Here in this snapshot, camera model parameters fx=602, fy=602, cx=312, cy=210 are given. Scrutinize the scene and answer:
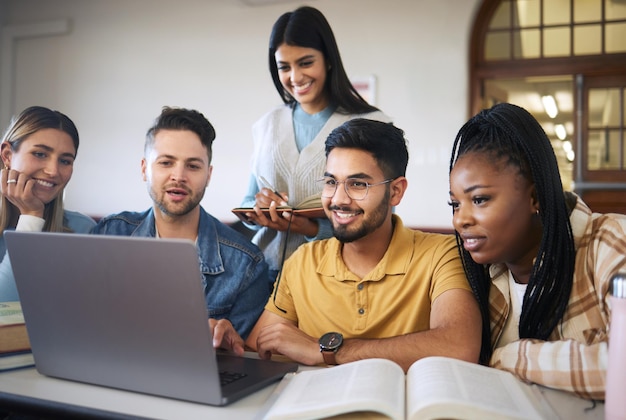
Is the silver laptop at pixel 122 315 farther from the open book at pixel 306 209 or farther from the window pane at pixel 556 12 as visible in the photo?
the window pane at pixel 556 12

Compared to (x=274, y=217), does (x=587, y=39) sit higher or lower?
higher

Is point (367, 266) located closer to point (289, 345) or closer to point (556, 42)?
point (289, 345)

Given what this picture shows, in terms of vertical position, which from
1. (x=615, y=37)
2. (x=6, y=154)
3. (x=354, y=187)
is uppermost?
(x=615, y=37)

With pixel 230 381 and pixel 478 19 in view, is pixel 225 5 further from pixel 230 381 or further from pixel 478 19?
pixel 230 381

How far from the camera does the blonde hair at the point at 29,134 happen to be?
3.99 feet

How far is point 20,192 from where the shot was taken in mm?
1207

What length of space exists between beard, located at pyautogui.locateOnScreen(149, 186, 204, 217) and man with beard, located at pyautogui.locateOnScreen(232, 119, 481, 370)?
25 centimetres

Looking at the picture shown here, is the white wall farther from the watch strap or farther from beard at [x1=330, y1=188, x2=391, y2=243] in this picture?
the watch strap

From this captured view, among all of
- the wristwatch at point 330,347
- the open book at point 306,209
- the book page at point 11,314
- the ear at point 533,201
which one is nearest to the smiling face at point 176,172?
the open book at point 306,209

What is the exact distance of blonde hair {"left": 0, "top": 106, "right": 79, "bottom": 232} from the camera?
1.21 m

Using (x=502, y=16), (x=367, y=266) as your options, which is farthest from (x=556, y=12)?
(x=367, y=266)

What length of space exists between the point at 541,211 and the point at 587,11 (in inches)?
123

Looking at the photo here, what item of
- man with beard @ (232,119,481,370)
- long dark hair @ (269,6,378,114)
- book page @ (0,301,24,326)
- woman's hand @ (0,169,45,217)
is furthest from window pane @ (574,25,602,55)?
book page @ (0,301,24,326)

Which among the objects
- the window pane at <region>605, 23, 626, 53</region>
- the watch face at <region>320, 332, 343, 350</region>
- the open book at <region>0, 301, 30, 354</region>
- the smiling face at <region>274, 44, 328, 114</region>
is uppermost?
the window pane at <region>605, 23, 626, 53</region>
